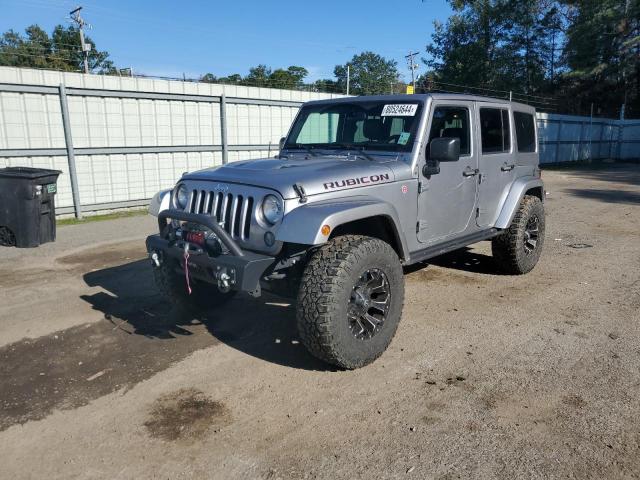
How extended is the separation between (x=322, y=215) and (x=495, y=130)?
2.98 metres

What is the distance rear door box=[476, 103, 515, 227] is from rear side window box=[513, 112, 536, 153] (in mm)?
247

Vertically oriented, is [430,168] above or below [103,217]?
above

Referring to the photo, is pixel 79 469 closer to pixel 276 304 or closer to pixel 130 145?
pixel 276 304

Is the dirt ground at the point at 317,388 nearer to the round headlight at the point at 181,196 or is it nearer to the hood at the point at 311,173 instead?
the round headlight at the point at 181,196

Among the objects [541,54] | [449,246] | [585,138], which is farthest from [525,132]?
[541,54]

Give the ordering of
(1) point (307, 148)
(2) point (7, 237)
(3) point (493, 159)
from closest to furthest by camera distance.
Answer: (1) point (307, 148) → (3) point (493, 159) → (2) point (7, 237)

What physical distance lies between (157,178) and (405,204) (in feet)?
25.7

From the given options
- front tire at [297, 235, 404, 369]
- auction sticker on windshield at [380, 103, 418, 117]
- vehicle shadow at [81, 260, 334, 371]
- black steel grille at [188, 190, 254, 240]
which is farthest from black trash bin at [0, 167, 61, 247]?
front tire at [297, 235, 404, 369]

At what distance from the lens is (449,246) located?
486 cm

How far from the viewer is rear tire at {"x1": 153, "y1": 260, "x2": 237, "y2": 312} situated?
173 inches

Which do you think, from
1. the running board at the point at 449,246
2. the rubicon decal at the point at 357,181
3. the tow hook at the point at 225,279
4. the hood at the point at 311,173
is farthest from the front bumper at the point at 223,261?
the running board at the point at 449,246

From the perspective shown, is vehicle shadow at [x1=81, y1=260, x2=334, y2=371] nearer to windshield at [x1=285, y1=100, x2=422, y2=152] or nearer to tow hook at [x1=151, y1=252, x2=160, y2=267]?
tow hook at [x1=151, y1=252, x2=160, y2=267]

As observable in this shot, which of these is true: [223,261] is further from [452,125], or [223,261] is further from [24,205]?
[24,205]

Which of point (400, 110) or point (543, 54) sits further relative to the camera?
point (543, 54)
